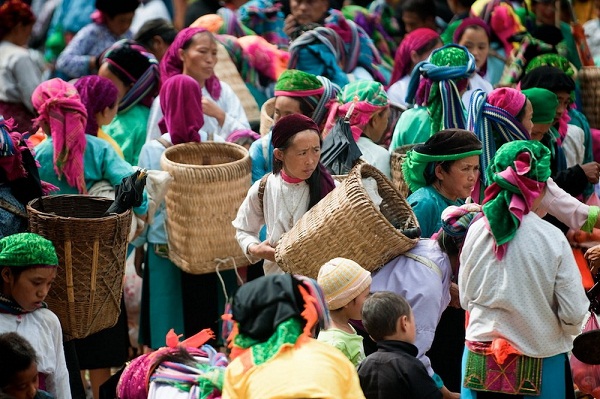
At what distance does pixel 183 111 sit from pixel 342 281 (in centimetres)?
251

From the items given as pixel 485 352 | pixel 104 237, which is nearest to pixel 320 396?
pixel 485 352

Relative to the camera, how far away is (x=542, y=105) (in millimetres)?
7684

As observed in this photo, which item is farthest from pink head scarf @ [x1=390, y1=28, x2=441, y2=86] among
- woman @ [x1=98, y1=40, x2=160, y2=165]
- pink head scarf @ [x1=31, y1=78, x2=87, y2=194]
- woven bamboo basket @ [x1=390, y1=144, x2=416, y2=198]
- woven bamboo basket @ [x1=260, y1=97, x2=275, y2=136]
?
pink head scarf @ [x1=31, y1=78, x2=87, y2=194]

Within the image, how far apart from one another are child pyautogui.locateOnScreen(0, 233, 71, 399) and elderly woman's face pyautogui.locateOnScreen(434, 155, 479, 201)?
2040 millimetres

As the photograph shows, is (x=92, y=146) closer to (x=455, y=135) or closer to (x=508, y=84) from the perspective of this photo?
(x=455, y=135)

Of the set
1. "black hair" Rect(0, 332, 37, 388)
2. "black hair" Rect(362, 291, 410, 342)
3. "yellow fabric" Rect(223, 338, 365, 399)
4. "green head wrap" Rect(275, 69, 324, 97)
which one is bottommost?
"black hair" Rect(362, 291, 410, 342)

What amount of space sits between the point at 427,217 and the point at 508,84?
363 cm

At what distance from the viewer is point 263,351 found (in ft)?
14.2

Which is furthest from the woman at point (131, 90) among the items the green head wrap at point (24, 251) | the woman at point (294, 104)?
the green head wrap at point (24, 251)

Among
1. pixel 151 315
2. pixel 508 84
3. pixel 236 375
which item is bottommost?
pixel 151 315

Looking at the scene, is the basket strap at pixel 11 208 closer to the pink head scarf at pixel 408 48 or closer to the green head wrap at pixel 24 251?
the green head wrap at pixel 24 251

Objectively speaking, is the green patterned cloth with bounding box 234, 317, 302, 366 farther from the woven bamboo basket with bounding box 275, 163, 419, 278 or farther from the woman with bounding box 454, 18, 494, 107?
the woman with bounding box 454, 18, 494, 107

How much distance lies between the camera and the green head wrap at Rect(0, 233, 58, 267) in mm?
5629

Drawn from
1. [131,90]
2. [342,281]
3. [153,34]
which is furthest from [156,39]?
[342,281]
